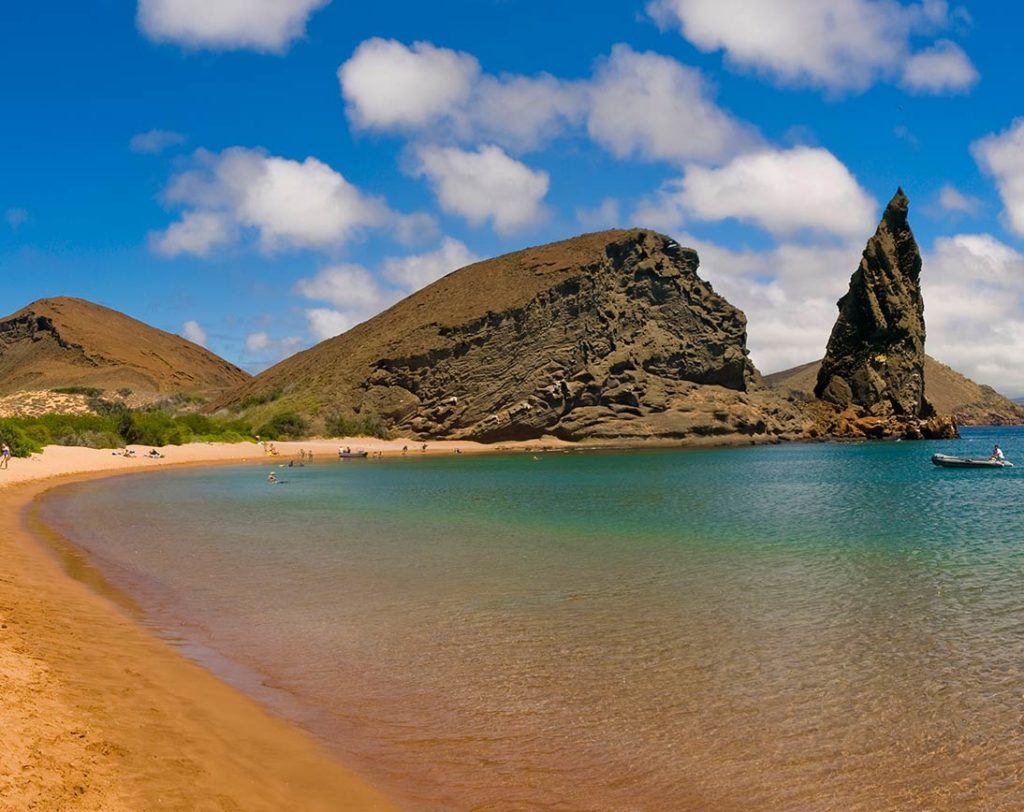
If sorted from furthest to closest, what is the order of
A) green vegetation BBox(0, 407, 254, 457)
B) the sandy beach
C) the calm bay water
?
green vegetation BBox(0, 407, 254, 457)
the calm bay water
the sandy beach

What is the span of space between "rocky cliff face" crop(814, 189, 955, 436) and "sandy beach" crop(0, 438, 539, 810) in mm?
105927

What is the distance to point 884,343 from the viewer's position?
10969cm

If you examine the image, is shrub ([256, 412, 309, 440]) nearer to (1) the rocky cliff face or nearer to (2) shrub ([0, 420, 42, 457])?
(2) shrub ([0, 420, 42, 457])

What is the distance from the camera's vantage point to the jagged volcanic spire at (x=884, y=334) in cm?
10625

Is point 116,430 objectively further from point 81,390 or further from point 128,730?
point 128,730

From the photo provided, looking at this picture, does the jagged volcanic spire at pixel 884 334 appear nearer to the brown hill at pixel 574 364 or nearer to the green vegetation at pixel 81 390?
the brown hill at pixel 574 364

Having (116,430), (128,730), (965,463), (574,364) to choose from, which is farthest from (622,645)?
(574,364)

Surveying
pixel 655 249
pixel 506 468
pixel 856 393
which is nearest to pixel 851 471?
pixel 506 468

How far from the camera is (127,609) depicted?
1212 cm

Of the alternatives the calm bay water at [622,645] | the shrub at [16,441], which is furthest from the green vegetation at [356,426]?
the calm bay water at [622,645]

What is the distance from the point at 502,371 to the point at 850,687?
8497cm

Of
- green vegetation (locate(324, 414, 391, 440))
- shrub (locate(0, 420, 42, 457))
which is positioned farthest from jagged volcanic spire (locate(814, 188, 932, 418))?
shrub (locate(0, 420, 42, 457))

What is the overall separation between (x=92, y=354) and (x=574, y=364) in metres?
96.6

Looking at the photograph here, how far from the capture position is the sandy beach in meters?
5.30
